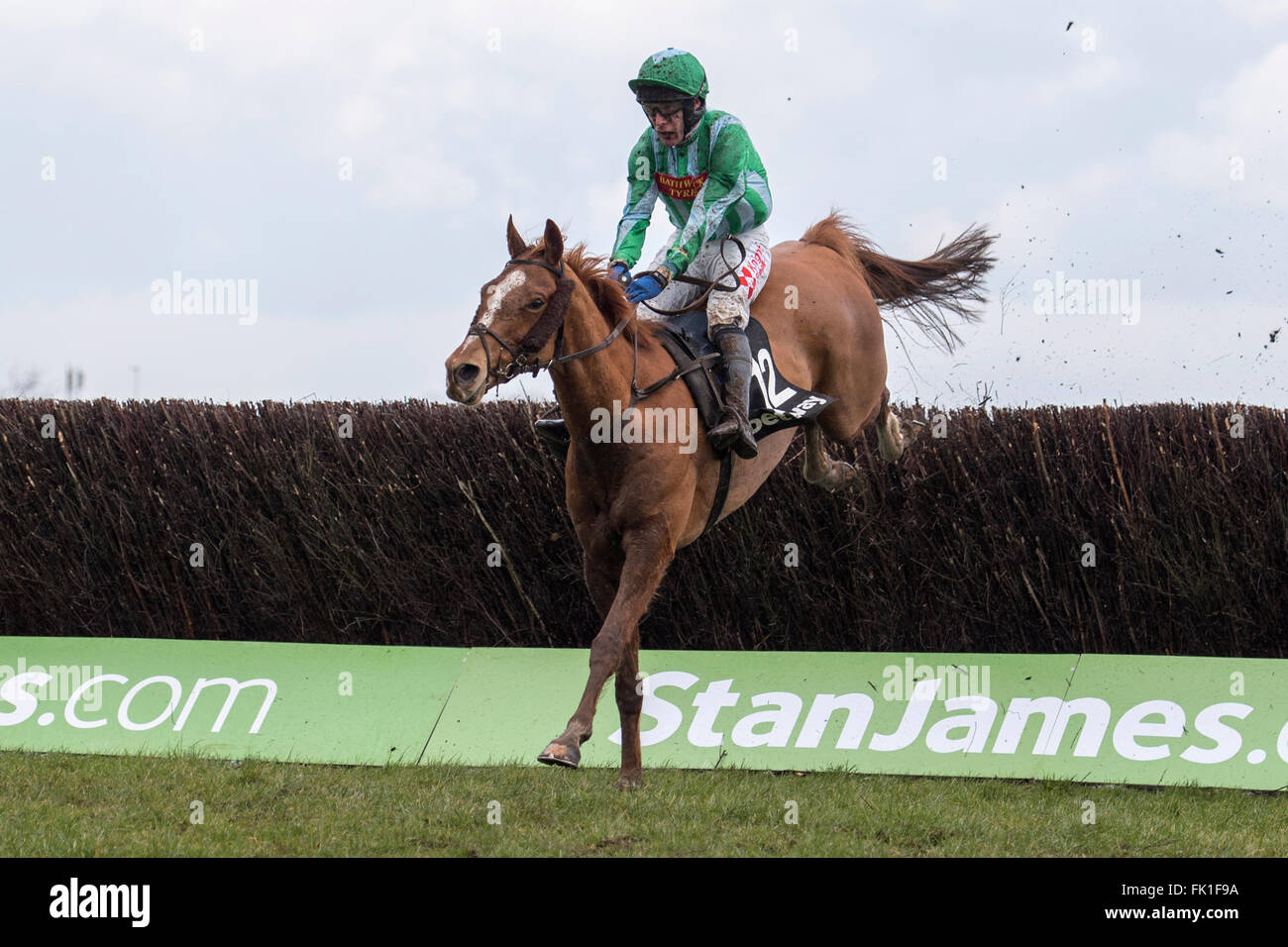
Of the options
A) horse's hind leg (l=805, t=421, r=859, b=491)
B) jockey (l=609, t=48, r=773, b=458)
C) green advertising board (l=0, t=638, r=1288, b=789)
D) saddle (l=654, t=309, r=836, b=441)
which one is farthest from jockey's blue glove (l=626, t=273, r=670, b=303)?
green advertising board (l=0, t=638, r=1288, b=789)

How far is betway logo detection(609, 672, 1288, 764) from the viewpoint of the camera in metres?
6.99

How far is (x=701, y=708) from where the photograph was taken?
7.73 metres

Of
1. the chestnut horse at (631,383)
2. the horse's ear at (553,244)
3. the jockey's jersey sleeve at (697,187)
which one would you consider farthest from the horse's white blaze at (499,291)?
the jockey's jersey sleeve at (697,187)

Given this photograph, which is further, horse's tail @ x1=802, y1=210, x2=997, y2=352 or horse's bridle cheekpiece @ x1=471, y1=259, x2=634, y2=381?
horse's tail @ x1=802, y1=210, x2=997, y2=352

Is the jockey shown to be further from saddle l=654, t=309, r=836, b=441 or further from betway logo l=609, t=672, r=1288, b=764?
betway logo l=609, t=672, r=1288, b=764

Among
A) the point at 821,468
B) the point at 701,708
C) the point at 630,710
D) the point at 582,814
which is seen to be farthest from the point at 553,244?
the point at 701,708

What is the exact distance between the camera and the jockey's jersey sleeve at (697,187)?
6.25 metres

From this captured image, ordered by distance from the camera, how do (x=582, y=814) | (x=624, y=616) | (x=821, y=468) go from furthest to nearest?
(x=821, y=468)
(x=582, y=814)
(x=624, y=616)

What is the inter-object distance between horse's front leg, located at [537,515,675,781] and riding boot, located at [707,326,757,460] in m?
0.55

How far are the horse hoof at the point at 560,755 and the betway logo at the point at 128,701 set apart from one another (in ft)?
12.5

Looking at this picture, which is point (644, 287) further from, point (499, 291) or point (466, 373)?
point (466, 373)

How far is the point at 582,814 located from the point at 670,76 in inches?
128

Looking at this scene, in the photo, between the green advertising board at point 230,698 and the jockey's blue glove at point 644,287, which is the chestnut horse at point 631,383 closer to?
the jockey's blue glove at point 644,287
